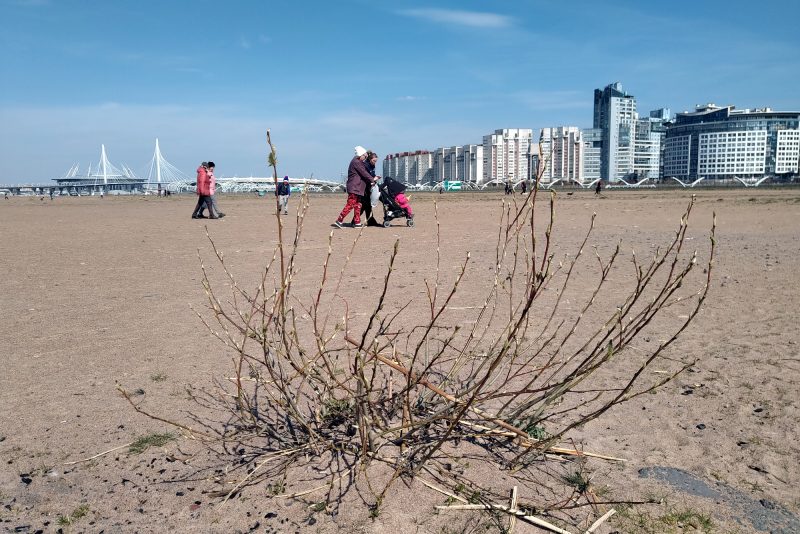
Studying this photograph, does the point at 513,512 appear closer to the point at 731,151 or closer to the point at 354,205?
the point at 354,205

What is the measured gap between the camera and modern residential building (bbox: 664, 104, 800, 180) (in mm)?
126250

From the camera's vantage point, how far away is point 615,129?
134 metres

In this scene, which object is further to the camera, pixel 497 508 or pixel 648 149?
pixel 648 149

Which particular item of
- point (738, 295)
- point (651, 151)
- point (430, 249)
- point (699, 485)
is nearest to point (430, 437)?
point (699, 485)

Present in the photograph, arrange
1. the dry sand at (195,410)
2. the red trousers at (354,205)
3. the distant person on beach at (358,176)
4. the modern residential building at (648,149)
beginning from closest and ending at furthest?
the dry sand at (195,410) → the distant person on beach at (358,176) → the red trousers at (354,205) → the modern residential building at (648,149)

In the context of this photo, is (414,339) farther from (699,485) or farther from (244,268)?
(244,268)

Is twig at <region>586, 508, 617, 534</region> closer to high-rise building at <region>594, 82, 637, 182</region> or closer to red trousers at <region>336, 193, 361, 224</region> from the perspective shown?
red trousers at <region>336, 193, 361, 224</region>

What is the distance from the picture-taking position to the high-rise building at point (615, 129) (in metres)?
132

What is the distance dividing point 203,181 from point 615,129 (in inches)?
5179

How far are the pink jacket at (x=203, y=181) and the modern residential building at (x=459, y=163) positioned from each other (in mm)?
105289

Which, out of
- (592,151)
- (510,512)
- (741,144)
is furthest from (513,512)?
(741,144)

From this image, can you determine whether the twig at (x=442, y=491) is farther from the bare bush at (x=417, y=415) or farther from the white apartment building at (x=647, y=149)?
the white apartment building at (x=647, y=149)

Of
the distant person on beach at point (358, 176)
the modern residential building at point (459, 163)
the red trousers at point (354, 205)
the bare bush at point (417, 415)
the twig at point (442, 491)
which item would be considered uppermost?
the modern residential building at point (459, 163)

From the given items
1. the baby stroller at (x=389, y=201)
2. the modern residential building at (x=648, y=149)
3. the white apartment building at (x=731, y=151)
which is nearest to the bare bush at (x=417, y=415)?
the baby stroller at (x=389, y=201)
